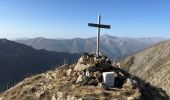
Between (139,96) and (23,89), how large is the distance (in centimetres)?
1172

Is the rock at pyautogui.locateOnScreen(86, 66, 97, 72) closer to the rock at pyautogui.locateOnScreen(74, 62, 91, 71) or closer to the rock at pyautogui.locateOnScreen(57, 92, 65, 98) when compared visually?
the rock at pyautogui.locateOnScreen(74, 62, 91, 71)

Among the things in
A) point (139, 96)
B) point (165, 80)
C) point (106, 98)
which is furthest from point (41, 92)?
point (165, 80)

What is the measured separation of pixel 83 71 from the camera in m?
28.1

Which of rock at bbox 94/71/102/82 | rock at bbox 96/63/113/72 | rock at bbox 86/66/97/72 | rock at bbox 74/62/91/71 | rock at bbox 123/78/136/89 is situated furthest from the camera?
rock at bbox 96/63/113/72

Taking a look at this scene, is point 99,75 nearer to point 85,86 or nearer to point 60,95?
point 85,86

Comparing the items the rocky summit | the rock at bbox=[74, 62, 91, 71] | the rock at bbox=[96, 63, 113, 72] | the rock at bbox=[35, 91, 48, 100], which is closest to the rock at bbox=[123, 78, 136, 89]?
the rocky summit

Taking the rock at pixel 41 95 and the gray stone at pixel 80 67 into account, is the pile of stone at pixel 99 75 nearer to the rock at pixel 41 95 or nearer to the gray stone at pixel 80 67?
the gray stone at pixel 80 67

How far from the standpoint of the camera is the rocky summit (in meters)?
24.2

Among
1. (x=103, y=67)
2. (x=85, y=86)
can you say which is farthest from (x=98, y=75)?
(x=103, y=67)

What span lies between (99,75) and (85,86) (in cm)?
193

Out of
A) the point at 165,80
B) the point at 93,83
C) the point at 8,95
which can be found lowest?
the point at 165,80

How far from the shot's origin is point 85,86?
25.8 m

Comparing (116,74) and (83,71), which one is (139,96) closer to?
(116,74)

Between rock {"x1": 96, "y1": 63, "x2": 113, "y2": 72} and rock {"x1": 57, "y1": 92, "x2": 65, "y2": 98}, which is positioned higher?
rock {"x1": 96, "y1": 63, "x2": 113, "y2": 72}
